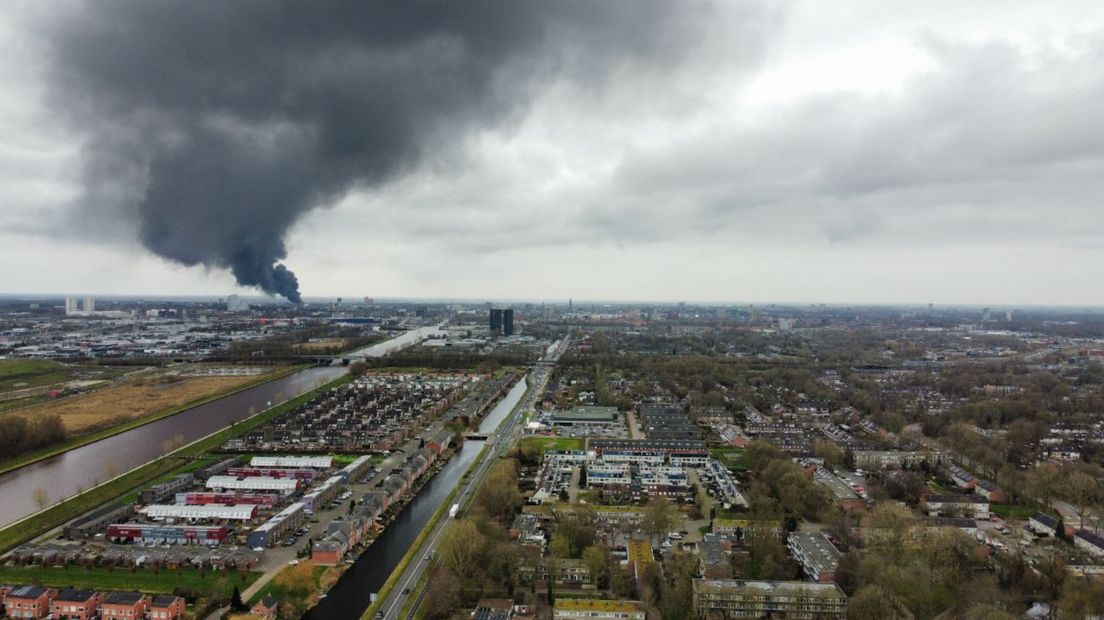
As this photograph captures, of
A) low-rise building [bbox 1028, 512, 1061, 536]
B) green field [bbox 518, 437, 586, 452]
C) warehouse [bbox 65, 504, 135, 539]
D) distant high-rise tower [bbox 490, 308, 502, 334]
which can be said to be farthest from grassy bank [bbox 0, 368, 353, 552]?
distant high-rise tower [bbox 490, 308, 502, 334]

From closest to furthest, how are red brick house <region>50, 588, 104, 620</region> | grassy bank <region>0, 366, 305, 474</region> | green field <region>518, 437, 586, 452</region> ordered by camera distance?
red brick house <region>50, 588, 104, 620</region>
grassy bank <region>0, 366, 305, 474</region>
green field <region>518, 437, 586, 452</region>

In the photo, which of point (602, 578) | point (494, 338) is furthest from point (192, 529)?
point (494, 338)

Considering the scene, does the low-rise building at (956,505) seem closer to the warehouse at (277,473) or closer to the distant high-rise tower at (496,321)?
the warehouse at (277,473)

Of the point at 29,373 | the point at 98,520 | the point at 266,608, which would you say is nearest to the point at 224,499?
the point at 98,520

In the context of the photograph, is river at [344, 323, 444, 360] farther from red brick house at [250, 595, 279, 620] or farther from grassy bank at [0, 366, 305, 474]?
red brick house at [250, 595, 279, 620]

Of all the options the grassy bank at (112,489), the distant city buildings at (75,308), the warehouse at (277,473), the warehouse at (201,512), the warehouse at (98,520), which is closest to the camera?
the warehouse at (98,520)

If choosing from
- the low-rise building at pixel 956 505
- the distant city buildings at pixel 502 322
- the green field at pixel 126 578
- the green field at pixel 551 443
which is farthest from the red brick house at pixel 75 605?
the distant city buildings at pixel 502 322
